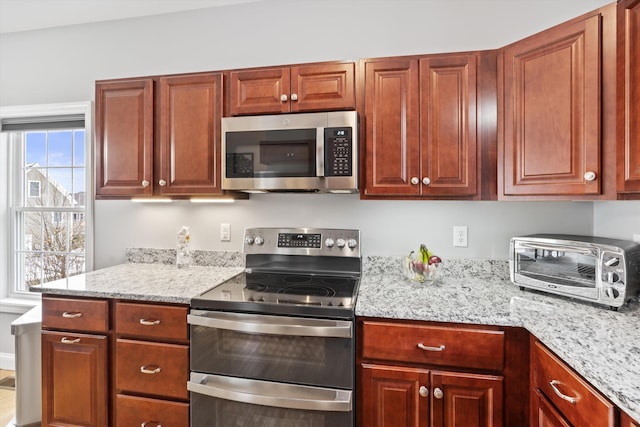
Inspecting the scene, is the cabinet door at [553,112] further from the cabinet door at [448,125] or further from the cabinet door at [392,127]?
the cabinet door at [392,127]

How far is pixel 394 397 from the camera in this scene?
1400mm

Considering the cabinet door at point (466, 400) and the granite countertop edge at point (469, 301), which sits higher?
the granite countertop edge at point (469, 301)

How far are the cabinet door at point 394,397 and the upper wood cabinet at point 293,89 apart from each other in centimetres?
131

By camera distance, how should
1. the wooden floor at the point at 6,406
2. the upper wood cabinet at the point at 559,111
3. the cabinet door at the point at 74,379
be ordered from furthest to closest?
the wooden floor at the point at 6,406
the cabinet door at the point at 74,379
the upper wood cabinet at the point at 559,111

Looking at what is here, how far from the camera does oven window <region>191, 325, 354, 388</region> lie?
4.70 ft

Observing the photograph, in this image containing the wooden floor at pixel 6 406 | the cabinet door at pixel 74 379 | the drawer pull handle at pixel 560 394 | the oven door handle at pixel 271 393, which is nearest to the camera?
the drawer pull handle at pixel 560 394

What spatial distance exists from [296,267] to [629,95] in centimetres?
172

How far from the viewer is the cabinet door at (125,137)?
6.70ft

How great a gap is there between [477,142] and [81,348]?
89.8 inches

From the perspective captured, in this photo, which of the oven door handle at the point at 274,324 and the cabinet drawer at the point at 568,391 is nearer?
the cabinet drawer at the point at 568,391

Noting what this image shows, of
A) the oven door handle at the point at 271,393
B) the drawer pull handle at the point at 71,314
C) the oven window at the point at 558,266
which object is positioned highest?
the oven window at the point at 558,266

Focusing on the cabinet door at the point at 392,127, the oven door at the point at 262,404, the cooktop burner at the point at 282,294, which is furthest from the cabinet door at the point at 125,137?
the cabinet door at the point at 392,127

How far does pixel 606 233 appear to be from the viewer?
1.76m

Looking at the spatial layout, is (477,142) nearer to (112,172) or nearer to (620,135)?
(620,135)
